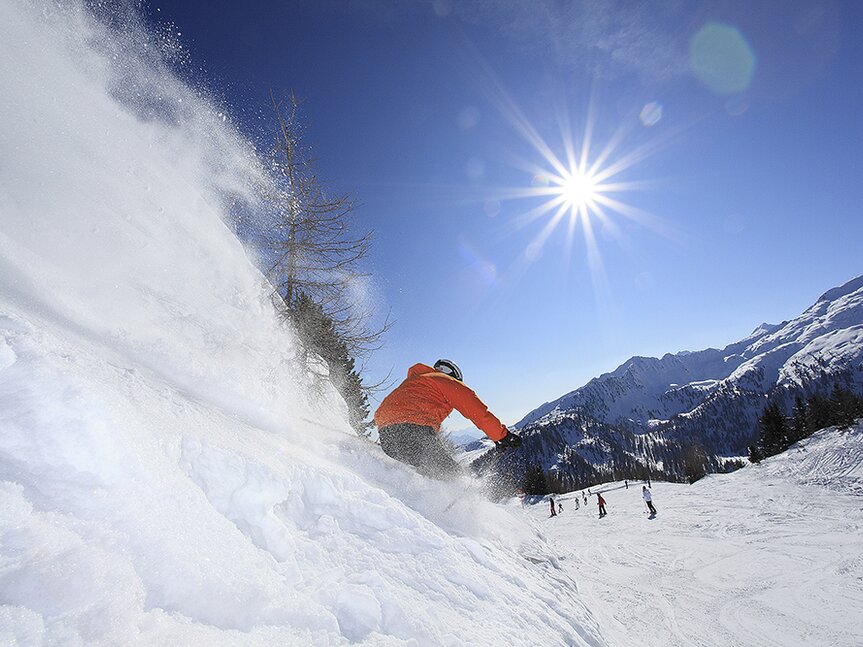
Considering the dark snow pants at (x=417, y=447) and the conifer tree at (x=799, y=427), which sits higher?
the conifer tree at (x=799, y=427)

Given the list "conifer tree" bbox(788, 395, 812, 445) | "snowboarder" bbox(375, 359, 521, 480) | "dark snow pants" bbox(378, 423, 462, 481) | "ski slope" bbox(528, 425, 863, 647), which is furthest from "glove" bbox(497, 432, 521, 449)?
"conifer tree" bbox(788, 395, 812, 445)

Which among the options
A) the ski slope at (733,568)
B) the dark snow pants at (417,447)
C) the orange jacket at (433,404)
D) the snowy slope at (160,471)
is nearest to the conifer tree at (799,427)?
the ski slope at (733,568)

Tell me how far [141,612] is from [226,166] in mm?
9558

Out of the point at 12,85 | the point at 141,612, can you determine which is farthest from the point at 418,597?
the point at 12,85

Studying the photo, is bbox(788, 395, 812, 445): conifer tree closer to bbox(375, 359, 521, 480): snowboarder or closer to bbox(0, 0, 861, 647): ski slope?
bbox(0, 0, 861, 647): ski slope

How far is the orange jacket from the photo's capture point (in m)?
4.64

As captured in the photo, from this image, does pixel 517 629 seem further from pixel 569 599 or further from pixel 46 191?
pixel 46 191

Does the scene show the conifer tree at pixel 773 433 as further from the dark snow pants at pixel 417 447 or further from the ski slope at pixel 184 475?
the dark snow pants at pixel 417 447

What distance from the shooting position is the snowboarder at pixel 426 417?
4.64 metres

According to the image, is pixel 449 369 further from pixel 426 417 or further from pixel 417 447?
pixel 417 447

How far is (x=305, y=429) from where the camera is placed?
14.1 feet

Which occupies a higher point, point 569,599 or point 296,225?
point 296,225

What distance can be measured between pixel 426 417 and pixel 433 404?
0.18 metres

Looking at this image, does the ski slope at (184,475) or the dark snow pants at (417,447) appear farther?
the dark snow pants at (417,447)
